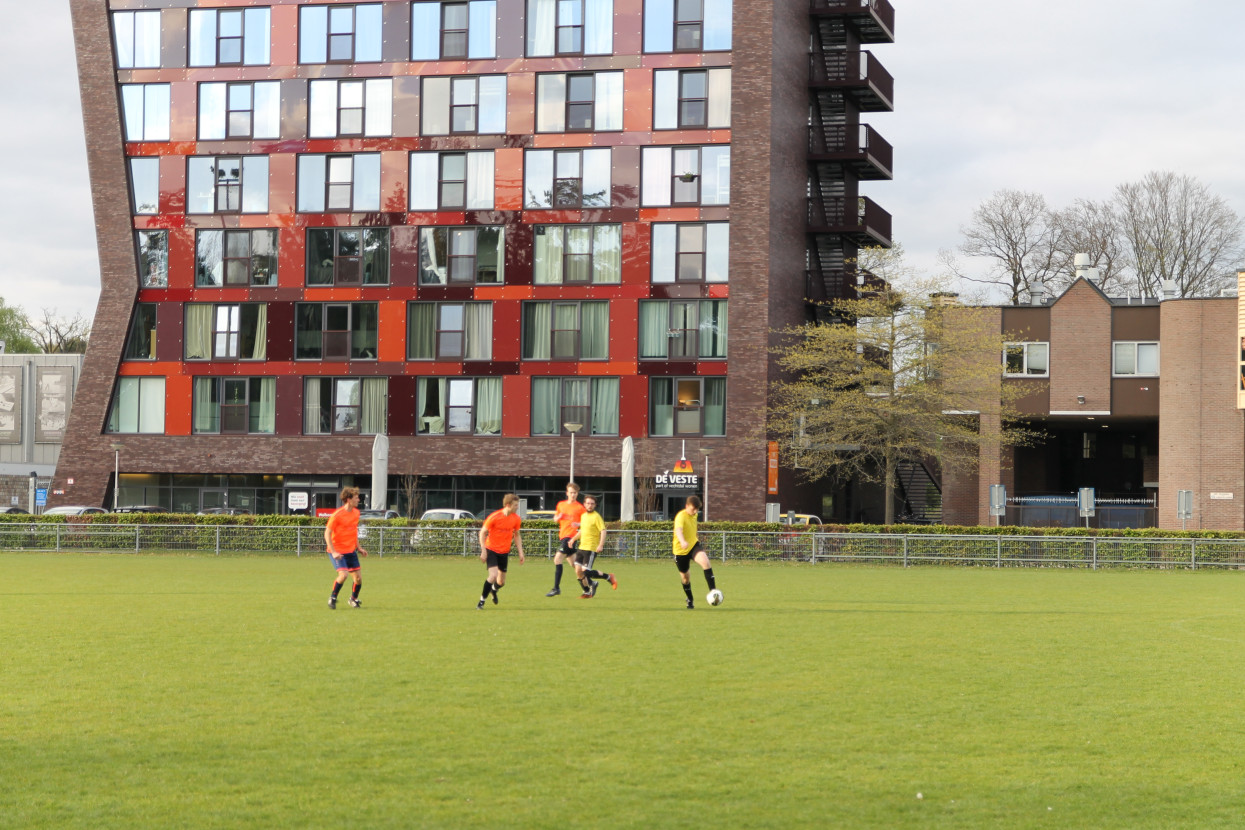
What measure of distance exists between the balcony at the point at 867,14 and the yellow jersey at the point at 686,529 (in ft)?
132

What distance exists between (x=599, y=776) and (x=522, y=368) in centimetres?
4705

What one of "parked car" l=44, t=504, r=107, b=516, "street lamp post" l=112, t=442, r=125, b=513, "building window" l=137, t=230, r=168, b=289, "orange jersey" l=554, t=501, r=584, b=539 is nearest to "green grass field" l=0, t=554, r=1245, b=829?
"orange jersey" l=554, t=501, r=584, b=539

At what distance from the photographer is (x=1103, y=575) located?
116 ft

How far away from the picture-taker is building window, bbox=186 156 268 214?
188 feet

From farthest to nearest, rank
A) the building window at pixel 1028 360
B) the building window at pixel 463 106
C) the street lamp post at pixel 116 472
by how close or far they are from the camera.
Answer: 1. the street lamp post at pixel 116 472
2. the building window at pixel 463 106
3. the building window at pixel 1028 360

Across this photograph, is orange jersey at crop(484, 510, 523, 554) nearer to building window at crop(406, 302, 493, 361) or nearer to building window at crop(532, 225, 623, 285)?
building window at crop(532, 225, 623, 285)

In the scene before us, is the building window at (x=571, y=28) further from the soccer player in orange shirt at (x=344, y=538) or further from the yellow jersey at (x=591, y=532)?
the soccer player in orange shirt at (x=344, y=538)

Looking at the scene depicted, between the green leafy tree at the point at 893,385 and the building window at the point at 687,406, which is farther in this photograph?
the building window at the point at 687,406

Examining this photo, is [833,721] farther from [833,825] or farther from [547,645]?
[547,645]

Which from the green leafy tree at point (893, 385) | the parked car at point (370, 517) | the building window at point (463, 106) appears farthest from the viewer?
the building window at point (463, 106)

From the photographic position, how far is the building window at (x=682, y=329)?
54625 millimetres

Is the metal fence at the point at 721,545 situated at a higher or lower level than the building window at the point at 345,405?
lower

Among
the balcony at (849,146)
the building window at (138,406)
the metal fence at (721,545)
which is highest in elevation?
the balcony at (849,146)

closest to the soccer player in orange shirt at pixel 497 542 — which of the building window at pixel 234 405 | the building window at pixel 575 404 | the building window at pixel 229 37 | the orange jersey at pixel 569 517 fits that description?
the orange jersey at pixel 569 517
